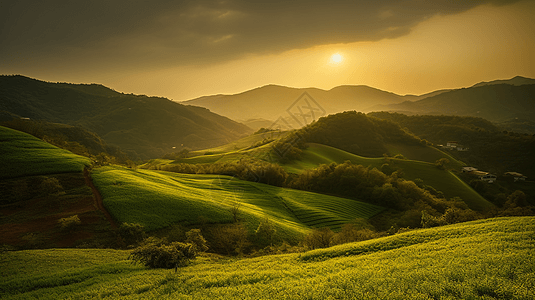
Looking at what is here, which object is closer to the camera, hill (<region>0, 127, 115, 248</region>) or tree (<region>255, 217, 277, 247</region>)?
hill (<region>0, 127, 115, 248</region>)

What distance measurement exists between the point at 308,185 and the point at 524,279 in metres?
87.0

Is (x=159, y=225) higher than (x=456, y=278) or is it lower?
lower

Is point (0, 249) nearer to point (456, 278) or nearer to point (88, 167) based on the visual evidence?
point (88, 167)

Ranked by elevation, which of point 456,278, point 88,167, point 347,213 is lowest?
point 347,213

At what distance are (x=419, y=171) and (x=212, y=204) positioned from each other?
115 metres

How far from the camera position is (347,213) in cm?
7431

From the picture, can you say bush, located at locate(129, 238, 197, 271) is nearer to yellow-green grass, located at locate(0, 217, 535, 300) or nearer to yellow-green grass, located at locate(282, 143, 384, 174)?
yellow-green grass, located at locate(0, 217, 535, 300)

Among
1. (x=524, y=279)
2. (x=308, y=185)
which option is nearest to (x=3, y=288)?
(x=524, y=279)

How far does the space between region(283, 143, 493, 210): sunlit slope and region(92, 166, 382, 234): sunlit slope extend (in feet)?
116

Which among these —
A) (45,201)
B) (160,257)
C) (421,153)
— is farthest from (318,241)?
(421,153)

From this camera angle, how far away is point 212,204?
171ft

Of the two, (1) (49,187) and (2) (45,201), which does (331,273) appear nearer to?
(2) (45,201)

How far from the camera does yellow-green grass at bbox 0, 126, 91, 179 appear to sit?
50656 mm

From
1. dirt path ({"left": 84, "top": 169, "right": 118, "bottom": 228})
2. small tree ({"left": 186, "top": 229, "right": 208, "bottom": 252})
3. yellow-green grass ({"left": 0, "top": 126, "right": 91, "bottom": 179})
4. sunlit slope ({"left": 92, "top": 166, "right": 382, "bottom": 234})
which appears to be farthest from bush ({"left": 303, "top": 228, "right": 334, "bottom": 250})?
yellow-green grass ({"left": 0, "top": 126, "right": 91, "bottom": 179})
